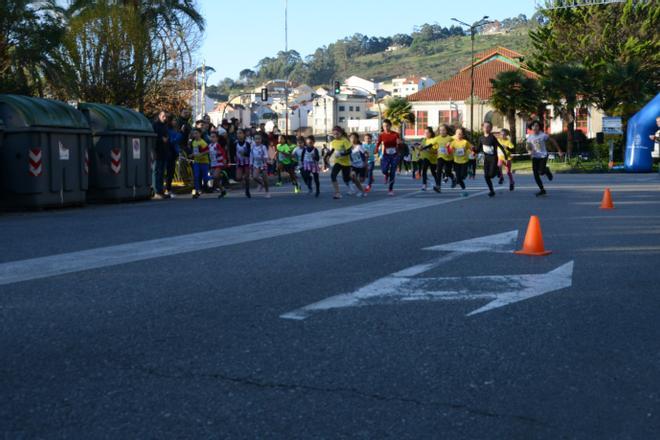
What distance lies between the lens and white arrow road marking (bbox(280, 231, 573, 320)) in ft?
22.6

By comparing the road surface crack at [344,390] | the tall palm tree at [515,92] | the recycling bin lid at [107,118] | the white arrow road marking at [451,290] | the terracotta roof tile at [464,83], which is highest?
the terracotta roof tile at [464,83]

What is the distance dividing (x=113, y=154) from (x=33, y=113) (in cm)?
262

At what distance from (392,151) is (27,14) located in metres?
20.1

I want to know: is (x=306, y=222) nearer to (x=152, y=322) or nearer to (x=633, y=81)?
(x=152, y=322)

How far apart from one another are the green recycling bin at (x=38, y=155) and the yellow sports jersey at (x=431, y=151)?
9.00m

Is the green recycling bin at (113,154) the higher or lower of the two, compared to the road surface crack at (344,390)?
higher

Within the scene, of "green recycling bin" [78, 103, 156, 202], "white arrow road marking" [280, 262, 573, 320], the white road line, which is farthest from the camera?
"green recycling bin" [78, 103, 156, 202]

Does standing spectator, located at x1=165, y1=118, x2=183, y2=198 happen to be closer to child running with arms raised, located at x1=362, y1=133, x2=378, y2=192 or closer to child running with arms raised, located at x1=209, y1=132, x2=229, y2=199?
child running with arms raised, located at x1=209, y1=132, x2=229, y2=199

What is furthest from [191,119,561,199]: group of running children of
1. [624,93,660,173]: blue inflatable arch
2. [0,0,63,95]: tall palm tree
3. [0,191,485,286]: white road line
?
[0,0,63,95]: tall palm tree

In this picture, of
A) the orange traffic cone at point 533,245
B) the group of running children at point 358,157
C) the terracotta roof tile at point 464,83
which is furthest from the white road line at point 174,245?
the terracotta roof tile at point 464,83

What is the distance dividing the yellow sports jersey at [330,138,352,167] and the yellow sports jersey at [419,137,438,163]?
8.26 ft

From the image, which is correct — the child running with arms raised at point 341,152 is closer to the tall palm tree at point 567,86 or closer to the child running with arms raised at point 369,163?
A: the child running with arms raised at point 369,163

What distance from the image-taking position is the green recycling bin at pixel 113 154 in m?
19.6

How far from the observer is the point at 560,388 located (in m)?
4.60
